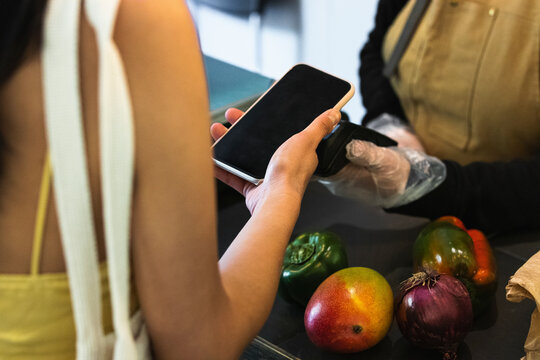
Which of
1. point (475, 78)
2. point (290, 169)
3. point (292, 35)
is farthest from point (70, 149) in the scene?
point (292, 35)

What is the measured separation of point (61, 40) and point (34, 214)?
0.13m

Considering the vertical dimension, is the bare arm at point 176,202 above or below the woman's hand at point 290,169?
above

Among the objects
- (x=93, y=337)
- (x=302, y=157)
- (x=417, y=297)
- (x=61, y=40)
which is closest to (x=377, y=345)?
(x=417, y=297)

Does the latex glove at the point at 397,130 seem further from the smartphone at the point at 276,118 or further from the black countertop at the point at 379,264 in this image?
the smartphone at the point at 276,118

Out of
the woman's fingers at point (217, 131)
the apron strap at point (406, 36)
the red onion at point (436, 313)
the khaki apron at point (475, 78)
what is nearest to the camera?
the red onion at point (436, 313)

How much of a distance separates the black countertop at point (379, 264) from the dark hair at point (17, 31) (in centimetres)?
44

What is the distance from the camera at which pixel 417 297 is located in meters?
0.63

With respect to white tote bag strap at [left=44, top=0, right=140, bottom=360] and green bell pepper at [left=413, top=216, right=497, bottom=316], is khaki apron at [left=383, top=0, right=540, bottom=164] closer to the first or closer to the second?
green bell pepper at [left=413, top=216, right=497, bottom=316]

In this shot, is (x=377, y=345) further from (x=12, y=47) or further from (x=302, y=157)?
(x=12, y=47)

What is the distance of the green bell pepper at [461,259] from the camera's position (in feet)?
2.27

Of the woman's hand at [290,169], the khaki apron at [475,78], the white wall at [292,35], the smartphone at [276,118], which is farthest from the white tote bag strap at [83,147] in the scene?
the white wall at [292,35]

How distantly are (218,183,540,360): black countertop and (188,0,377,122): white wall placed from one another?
1623mm

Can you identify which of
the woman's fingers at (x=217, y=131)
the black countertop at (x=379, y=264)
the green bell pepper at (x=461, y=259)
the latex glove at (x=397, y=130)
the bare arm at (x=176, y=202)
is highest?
the bare arm at (x=176, y=202)

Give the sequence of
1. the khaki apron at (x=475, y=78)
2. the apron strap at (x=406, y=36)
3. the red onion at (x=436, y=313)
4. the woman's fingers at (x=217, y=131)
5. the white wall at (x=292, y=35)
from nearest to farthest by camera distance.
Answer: the red onion at (x=436, y=313), the woman's fingers at (x=217, y=131), the khaki apron at (x=475, y=78), the apron strap at (x=406, y=36), the white wall at (x=292, y=35)
